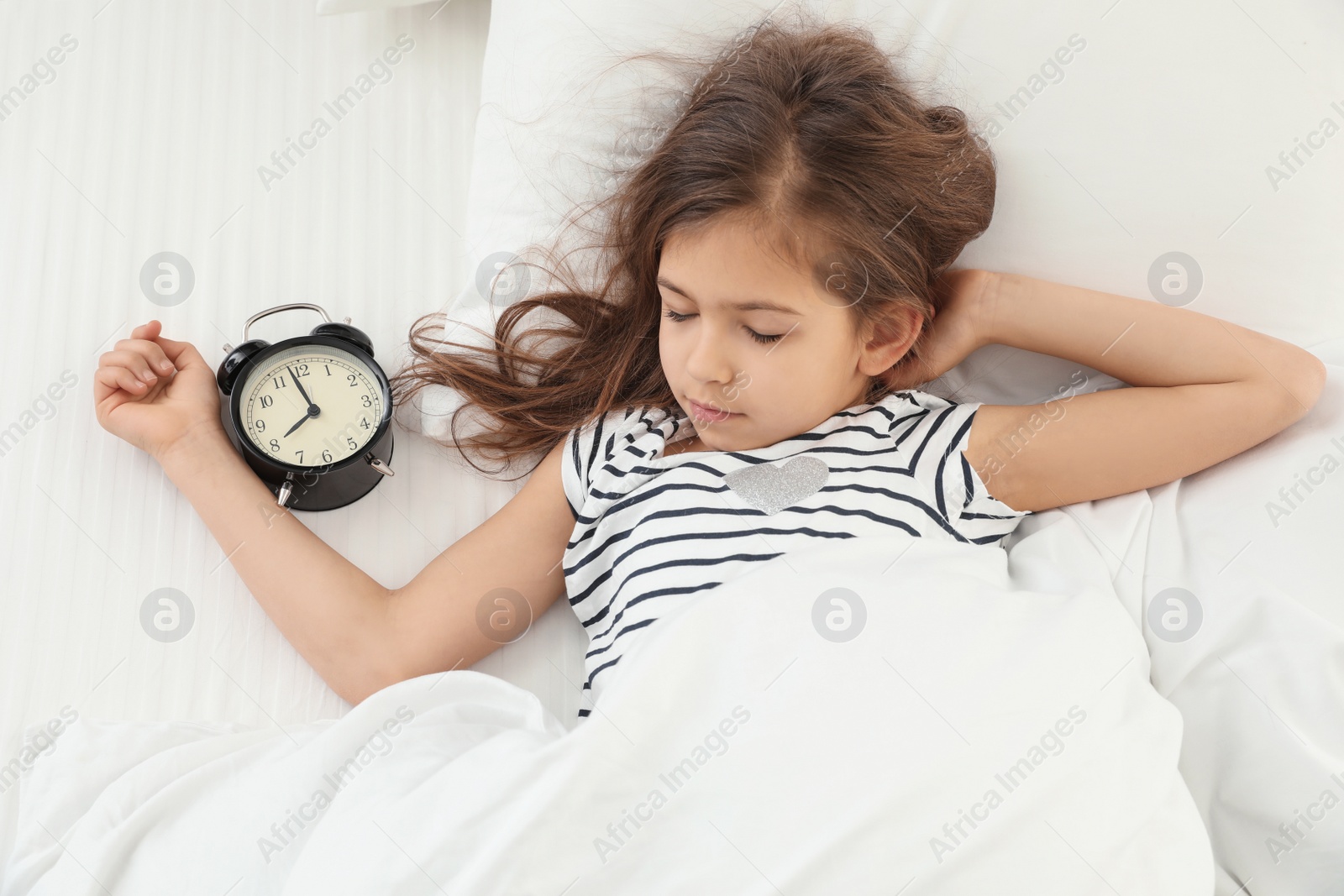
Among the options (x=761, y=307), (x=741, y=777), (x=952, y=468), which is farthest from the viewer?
(x=952, y=468)

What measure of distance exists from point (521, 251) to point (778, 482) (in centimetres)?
41

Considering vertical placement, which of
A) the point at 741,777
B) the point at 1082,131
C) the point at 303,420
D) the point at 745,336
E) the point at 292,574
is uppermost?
the point at 1082,131

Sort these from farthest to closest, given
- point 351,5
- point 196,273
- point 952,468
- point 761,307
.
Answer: point 351,5 < point 196,273 < point 952,468 < point 761,307

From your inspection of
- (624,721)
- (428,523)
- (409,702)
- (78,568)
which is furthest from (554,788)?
(78,568)

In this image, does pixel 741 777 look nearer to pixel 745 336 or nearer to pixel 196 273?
pixel 745 336

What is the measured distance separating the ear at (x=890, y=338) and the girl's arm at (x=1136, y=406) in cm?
11

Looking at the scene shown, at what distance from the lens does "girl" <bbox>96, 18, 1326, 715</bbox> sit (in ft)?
2.97

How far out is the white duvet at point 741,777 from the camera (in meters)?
0.72

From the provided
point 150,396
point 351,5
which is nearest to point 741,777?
point 150,396

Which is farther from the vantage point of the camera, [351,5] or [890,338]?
[351,5]

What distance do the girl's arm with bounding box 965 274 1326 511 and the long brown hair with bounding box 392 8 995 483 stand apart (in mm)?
134

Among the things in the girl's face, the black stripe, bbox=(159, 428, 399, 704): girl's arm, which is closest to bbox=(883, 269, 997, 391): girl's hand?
the girl's face

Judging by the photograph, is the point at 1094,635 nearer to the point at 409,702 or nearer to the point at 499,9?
the point at 409,702

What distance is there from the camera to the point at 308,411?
999mm
